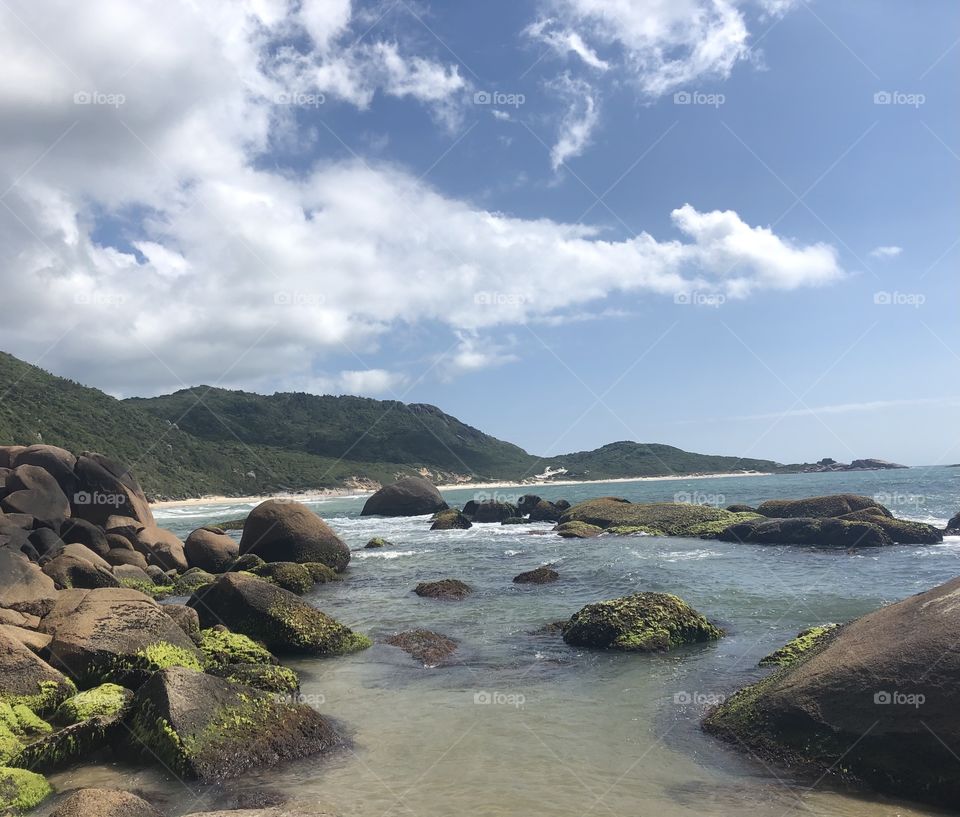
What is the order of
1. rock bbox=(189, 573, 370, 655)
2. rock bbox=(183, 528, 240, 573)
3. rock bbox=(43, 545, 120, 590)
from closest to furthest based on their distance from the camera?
1. rock bbox=(189, 573, 370, 655)
2. rock bbox=(43, 545, 120, 590)
3. rock bbox=(183, 528, 240, 573)

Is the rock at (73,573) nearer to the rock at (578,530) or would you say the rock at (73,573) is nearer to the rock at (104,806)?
the rock at (104,806)

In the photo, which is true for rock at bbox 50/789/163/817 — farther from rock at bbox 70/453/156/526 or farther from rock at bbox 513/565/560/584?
rock at bbox 70/453/156/526

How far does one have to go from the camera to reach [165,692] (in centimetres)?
738

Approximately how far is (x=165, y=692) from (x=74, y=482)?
68.8 feet

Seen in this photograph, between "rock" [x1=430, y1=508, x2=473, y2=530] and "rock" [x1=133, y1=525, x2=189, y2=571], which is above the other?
"rock" [x1=133, y1=525, x2=189, y2=571]

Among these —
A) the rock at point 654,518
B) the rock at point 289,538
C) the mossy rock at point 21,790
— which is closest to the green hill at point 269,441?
the rock at point 289,538

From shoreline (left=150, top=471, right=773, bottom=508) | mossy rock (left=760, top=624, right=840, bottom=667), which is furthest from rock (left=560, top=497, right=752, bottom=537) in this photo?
shoreline (left=150, top=471, right=773, bottom=508)

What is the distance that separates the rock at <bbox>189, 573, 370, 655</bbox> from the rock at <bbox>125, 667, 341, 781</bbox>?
14.1 ft

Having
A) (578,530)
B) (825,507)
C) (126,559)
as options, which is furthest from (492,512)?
(126,559)

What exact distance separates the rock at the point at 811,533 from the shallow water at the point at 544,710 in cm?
599

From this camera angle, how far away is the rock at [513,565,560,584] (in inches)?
779

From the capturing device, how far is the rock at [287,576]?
1867 centimetres

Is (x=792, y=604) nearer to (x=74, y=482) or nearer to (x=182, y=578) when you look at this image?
(x=182, y=578)

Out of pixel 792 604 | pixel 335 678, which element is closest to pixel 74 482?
pixel 335 678
